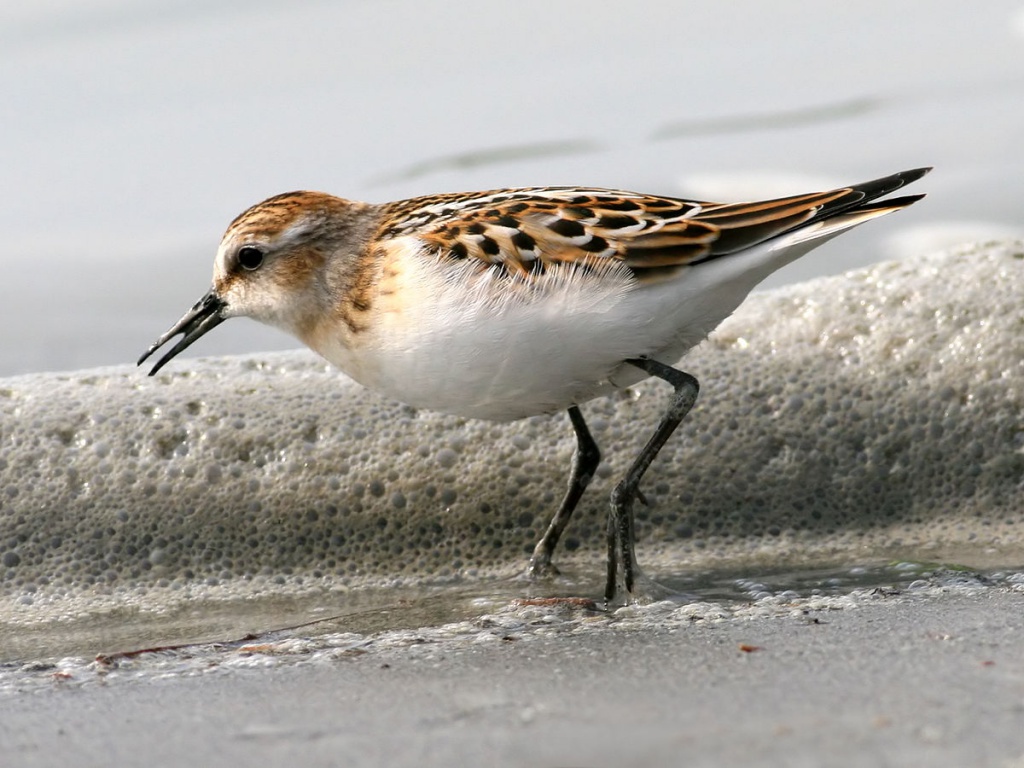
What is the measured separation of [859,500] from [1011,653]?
72.7 inches

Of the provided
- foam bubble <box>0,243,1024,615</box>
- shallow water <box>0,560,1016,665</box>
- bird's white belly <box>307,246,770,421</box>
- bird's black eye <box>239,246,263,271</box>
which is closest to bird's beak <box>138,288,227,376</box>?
bird's black eye <box>239,246,263,271</box>

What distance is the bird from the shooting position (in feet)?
12.2

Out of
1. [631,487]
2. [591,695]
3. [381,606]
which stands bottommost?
[381,606]

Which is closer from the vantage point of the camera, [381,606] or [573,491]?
[381,606]

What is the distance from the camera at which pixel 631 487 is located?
3.99 m

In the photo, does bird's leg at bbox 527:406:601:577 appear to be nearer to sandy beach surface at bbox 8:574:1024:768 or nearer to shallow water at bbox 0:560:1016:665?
shallow water at bbox 0:560:1016:665

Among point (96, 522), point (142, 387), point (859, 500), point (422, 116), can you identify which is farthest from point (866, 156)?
point (96, 522)

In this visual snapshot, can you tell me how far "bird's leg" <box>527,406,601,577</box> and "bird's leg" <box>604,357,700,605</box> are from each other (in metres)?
0.32

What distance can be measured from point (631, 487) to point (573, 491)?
44cm

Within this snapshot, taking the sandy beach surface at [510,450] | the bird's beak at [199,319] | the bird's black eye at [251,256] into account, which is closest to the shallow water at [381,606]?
the sandy beach surface at [510,450]

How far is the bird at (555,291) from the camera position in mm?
3730

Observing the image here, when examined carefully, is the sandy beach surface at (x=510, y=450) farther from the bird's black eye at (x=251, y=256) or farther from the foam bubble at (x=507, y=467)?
the bird's black eye at (x=251, y=256)

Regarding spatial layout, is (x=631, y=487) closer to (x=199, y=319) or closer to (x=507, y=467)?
(x=507, y=467)

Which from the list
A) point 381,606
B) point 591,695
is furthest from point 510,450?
point 591,695
